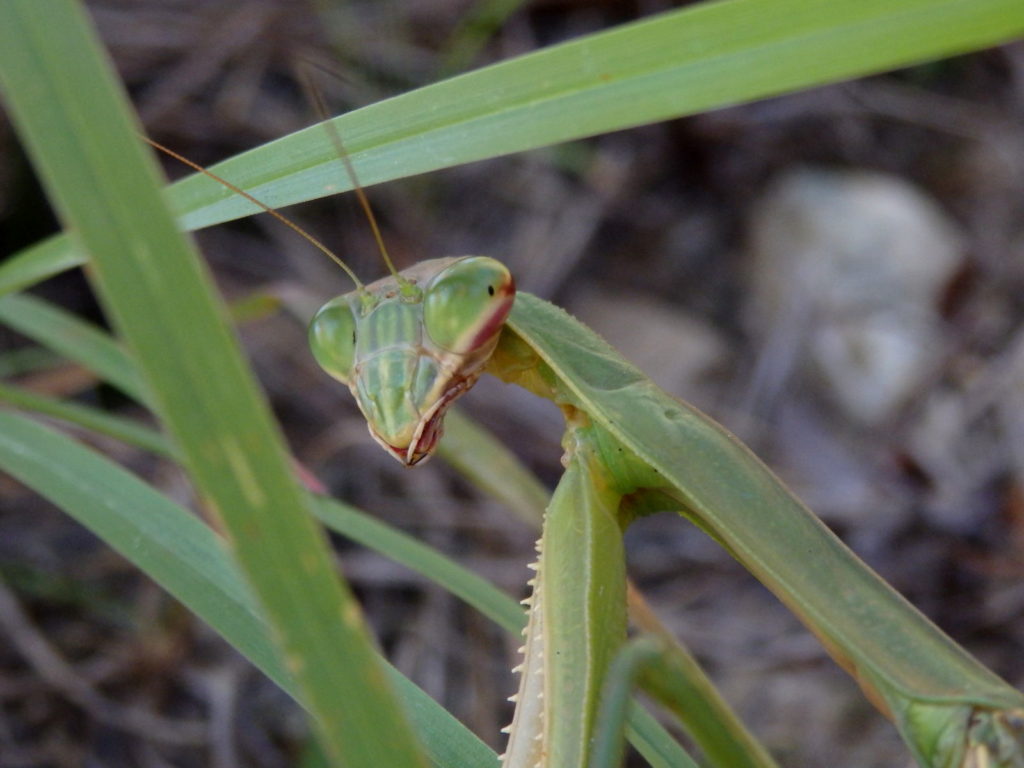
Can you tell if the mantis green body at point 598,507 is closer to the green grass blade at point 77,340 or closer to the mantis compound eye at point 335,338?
the mantis compound eye at point 335,338

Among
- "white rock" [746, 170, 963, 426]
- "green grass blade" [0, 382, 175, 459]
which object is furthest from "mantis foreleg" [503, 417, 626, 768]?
"white rock" [746, 170, 963, 426]

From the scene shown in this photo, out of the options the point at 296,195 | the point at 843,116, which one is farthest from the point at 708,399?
the point at 296,195

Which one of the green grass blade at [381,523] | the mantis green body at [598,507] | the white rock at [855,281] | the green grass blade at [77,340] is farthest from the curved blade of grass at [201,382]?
the white rock at [855,281]

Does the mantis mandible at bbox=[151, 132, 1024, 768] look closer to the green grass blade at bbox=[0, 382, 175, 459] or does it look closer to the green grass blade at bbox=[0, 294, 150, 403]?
the green grass blade at bbox=[0, 382, 175, 459]

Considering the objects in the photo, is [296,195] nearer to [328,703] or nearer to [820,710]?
[328,703]

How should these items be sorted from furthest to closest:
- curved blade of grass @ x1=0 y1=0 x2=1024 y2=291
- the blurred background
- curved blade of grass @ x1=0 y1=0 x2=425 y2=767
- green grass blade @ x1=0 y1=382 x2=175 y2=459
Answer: the blurred background < green grass blade @ x1=0 y1=382 x2=175 y2=459 < curved blade of grass @ x1=0 y1=0 x2=1024 y2=291 < curved blade of grass @ x1=0 y1=0 x2=425 y2=767

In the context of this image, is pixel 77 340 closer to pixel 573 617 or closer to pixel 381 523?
pixel 381 523

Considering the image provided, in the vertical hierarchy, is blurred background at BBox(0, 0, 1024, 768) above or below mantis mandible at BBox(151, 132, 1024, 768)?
above
